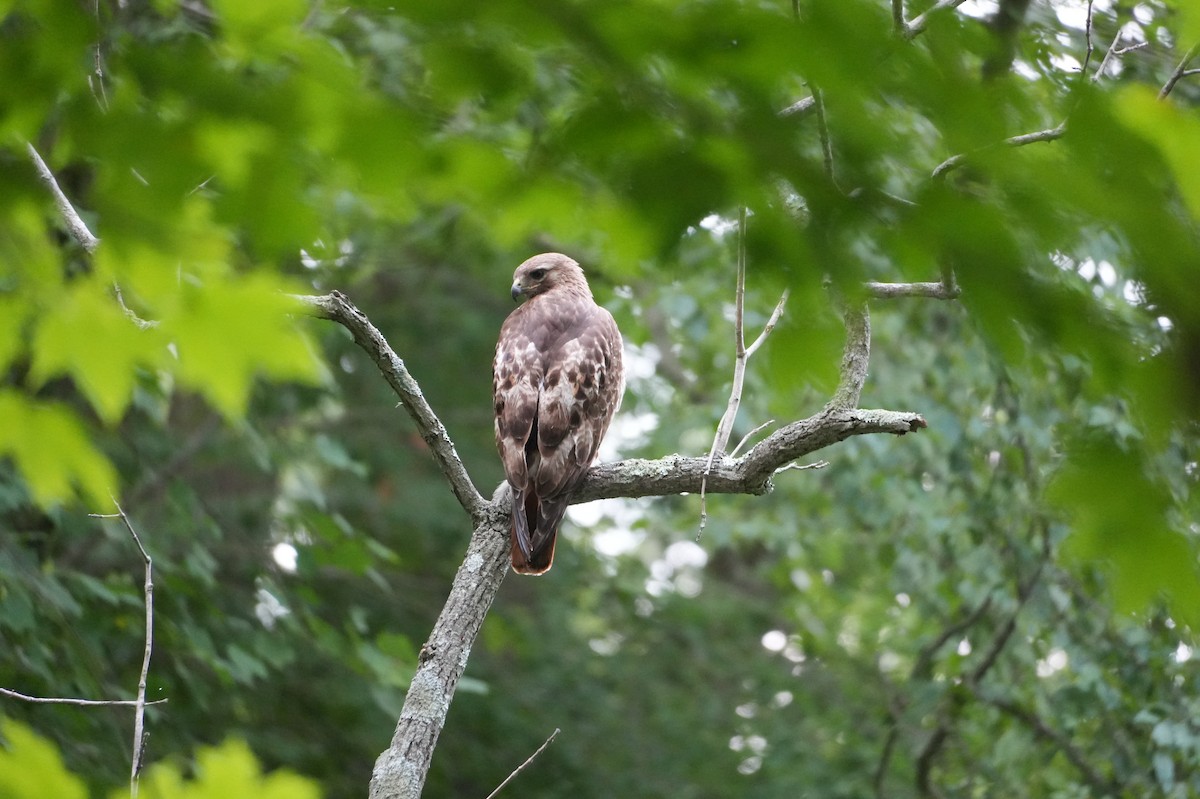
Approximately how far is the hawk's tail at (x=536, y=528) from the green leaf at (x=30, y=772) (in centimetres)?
267

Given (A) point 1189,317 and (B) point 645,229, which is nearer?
(A) point 1189,317

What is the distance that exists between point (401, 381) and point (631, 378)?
4913 mm

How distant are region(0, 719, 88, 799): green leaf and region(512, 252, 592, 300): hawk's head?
4733 mm

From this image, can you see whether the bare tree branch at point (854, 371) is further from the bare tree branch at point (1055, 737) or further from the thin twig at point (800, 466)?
the bare tree branch at point (1055, 737)

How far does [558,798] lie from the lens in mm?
7359

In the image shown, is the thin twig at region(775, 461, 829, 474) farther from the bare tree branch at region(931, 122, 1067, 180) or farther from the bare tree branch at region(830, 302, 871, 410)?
the bare tree branch at region(931, 122, 1067, 180)

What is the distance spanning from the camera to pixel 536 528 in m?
4.10

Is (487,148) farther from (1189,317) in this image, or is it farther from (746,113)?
(1189,317)

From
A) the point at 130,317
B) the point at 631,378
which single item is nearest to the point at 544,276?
the point at 631,378

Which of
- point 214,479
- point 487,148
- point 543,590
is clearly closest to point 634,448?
point 543,590

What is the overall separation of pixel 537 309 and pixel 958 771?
3818 mm

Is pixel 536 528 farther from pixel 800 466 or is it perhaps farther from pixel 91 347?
pixel 91 347

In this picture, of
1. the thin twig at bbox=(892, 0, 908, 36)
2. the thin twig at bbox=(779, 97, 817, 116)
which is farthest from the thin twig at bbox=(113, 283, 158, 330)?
the thin twig at bbox=(892, 0, 908, 36)

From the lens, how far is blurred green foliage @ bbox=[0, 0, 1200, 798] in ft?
3.83
